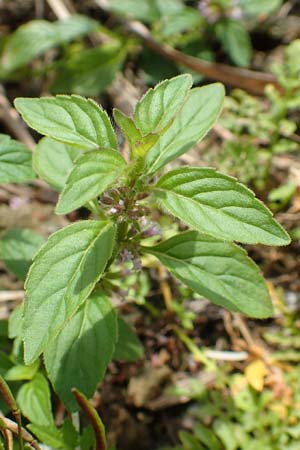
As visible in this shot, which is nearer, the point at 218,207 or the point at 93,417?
the point at 218,207

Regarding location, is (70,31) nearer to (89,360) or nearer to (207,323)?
(207,323)

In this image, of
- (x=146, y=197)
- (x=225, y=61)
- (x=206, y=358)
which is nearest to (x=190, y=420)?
(x=206, y=358)

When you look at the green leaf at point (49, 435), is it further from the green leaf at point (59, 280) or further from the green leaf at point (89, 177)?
the green leaf at point (89, 177)

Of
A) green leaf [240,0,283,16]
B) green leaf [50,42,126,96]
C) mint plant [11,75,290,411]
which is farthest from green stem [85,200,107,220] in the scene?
green leaf [240,0,283,16]

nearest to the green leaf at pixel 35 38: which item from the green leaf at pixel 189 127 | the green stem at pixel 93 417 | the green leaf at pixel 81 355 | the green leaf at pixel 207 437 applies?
the green leaf at pixel 189 127

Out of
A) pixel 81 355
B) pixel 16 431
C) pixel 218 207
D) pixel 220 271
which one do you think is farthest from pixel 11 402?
pixel 218 207

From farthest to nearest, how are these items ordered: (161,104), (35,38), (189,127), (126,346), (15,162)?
(35,38), (126,346), (15,162), (189,127), (161,104)

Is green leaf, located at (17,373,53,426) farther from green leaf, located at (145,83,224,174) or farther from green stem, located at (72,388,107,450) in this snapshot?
green leaf, located at (145,83,224,174)

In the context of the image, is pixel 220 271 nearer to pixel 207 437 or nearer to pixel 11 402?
pixel 11 402
